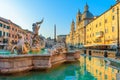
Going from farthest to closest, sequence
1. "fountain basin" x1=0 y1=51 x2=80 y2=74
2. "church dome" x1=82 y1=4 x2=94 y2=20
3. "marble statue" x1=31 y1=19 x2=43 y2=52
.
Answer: "church dome" x1=82 y1=4 x2=94 y2=20
"marble statue" x1=31 y1=19 x2=43 y2=52
"fountain basin" x1=0 y1=51 x2=80 y2=74

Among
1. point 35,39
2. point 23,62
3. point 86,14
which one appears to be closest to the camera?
point 23,62

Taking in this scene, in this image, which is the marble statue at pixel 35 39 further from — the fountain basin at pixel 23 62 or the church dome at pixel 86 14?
the church dome at pixel 86 14

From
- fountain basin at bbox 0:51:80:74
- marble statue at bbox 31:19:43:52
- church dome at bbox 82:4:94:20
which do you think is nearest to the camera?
fountain basin at bbox 0:51:80:74

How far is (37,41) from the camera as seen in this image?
2381 cm

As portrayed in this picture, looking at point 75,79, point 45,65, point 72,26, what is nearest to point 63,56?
point 45,65

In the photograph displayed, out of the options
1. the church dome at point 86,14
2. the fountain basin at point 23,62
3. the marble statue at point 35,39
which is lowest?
the fountain basin at point 23,62

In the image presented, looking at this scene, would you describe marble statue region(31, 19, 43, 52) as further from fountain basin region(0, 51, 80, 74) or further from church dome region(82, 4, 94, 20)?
church dome region(82, 4, 94, 20)

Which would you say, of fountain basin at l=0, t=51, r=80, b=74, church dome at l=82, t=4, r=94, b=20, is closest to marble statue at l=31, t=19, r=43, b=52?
fountain basin at l=0, t=51, r=80, b=74

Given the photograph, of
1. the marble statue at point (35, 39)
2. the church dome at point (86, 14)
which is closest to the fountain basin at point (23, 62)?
the marble statue at point (35, 39)

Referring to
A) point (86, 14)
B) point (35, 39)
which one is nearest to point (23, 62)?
point (35, 39)

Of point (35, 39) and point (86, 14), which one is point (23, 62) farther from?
point (86, 14)

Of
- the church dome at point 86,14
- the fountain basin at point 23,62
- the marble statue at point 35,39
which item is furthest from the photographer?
the church dome at point 86,14

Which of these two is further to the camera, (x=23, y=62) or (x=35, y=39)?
(x=35, y=39)

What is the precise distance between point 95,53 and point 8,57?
30438 mm
